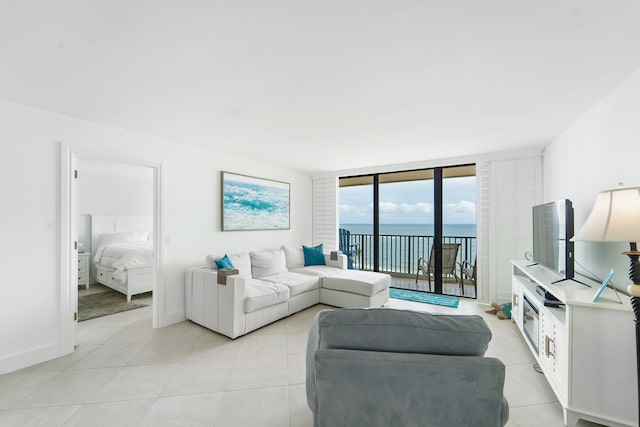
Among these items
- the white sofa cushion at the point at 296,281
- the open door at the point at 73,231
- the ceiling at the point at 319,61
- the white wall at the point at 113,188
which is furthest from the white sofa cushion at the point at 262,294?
the white wall at the point at 113,188

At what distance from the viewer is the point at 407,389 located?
1.22m

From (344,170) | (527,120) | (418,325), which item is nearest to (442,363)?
(418,325)

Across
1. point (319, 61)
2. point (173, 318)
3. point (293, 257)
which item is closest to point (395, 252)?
point (293, 257)

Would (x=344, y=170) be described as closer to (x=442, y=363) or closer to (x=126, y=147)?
(x=126, y=147)

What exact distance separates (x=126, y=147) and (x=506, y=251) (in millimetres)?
5049

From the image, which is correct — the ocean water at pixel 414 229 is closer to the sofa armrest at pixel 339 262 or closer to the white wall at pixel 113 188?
the sofa armrest at pixel 339 262

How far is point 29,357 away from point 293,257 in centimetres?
317

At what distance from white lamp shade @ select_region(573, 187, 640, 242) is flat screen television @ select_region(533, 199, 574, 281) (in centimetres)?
68

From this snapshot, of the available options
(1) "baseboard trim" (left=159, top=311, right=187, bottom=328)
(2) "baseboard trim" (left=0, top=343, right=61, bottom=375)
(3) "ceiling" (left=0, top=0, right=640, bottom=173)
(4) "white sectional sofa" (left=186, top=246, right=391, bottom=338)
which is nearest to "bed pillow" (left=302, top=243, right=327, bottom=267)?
(4) "white sectional sofa" (left=186, top=246, right=391, bottom=338)

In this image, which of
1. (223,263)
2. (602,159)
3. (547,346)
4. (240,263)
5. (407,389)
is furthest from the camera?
(240,263)

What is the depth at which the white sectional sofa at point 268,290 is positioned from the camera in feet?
9.94

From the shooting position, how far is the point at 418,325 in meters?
1.28

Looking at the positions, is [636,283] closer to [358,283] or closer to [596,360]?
[596,360]

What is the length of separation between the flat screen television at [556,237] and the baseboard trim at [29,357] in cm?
453
